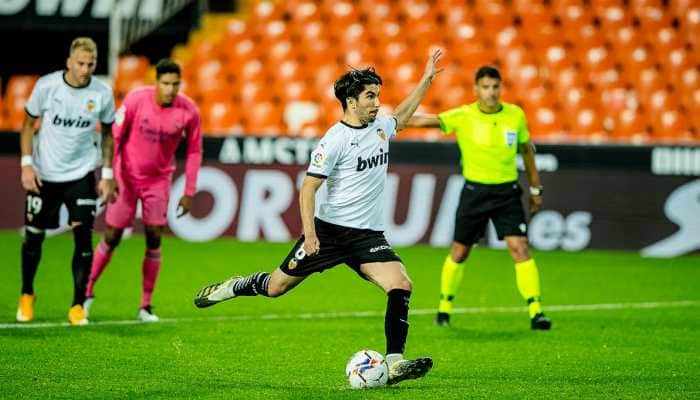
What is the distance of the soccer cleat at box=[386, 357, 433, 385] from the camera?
688cm

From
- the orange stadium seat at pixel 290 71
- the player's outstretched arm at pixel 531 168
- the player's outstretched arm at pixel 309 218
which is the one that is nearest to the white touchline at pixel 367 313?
A: the player's outstretched arm at pixel 531 168

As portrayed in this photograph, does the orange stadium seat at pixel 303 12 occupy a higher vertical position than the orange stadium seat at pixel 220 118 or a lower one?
higher

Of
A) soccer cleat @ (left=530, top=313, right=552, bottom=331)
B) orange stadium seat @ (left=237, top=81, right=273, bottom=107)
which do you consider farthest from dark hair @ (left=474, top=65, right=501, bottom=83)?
orange stadium seat @ (left=237, top=81, right=273, bottom=107)

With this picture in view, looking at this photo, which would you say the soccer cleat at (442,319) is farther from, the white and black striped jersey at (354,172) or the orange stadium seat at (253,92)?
the orange stadium seat at (253,92)

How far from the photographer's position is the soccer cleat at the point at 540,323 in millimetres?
9734

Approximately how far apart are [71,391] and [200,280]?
19.0 ft

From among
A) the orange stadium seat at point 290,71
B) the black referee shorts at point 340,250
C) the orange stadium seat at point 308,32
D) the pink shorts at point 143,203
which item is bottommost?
the black referee shorts at point 340,250

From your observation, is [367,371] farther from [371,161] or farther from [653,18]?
[653,18]

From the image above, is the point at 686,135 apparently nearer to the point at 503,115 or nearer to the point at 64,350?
the point at 503,115

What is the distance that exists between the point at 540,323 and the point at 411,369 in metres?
3.07

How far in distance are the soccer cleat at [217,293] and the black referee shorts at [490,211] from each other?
8.48ft

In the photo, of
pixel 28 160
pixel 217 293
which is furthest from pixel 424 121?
pixel 28 160

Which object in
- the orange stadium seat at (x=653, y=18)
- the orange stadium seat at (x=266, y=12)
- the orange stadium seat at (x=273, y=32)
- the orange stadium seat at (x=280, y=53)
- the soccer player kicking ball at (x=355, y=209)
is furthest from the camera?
the orange stadium seat at (x=266, y=12)

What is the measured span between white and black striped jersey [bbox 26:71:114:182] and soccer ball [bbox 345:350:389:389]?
3544mm
